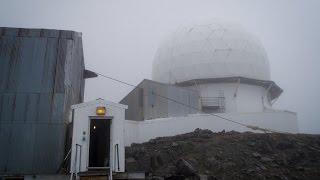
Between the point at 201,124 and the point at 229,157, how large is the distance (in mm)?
7581

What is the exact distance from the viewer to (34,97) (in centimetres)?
1574

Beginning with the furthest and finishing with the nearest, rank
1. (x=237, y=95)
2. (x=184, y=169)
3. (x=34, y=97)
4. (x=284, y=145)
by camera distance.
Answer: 1. (x=237, y=95)
2. (x=284, y=145)
3. (x=34, y=97)
4. (x=184, y=169)

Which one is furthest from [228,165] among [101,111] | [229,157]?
[101,111]

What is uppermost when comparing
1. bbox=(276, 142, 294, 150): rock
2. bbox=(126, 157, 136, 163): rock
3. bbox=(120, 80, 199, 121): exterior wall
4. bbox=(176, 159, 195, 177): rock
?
bbox=(120, 80, 199, 121): exterior wall

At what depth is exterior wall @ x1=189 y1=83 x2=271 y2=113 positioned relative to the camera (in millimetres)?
30203

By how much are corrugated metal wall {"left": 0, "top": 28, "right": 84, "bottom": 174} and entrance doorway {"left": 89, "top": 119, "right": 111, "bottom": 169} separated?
58.7 inches

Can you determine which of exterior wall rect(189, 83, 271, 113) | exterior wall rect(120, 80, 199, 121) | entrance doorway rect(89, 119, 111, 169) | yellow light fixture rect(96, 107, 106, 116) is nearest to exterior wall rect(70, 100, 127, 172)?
yellow light fixture rect(96, 107, 106, 116)

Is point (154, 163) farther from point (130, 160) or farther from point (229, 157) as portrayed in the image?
point (229, 157)

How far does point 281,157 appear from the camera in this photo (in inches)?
648

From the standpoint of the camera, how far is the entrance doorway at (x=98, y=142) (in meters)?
15.4

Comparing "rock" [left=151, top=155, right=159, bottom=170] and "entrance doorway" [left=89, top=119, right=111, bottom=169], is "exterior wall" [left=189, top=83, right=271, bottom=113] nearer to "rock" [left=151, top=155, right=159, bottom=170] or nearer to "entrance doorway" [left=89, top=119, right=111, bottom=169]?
"rock" [left=151, top=155, right=159, bottom=170]

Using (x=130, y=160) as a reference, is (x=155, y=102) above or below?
above

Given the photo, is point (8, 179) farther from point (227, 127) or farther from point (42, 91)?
point (227, 127)

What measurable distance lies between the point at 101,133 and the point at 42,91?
3.58 meters
